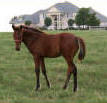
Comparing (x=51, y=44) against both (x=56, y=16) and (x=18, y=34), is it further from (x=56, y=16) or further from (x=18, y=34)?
(x=56, y=16)

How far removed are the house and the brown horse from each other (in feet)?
339

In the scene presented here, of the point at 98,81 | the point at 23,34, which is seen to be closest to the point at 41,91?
the point at 23,34

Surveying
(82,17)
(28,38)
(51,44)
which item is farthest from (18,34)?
(82,17)

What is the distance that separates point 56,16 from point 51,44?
11311cm

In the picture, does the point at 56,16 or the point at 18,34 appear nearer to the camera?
the point at 18,34

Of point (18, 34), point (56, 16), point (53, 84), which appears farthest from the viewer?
point (56, 16)

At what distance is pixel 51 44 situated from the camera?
28.7 ft

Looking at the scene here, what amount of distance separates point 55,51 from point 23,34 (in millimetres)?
1284

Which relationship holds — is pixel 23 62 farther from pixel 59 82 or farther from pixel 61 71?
pixel 59 82

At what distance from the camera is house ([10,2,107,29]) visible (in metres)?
117

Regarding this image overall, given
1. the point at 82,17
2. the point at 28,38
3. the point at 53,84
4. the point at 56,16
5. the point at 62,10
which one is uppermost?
the point at 28,38

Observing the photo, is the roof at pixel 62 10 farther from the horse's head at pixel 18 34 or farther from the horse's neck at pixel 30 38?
the horse's head at pixel 18 34

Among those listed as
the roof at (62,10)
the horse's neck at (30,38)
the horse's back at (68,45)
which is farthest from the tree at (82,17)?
the horse's back at (68,45)

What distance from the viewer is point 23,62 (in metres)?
14.7
